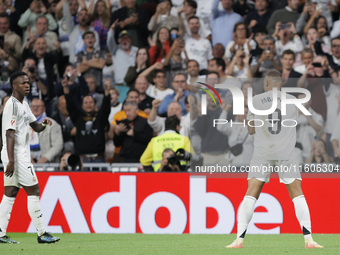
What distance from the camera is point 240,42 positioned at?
11.2 meters

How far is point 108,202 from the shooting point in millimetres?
8461

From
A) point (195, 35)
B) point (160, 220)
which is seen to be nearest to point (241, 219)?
point (160, 220)

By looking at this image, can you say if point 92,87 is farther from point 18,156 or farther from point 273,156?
point 273,156

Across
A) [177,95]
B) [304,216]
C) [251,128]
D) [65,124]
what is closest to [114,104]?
[65,124]

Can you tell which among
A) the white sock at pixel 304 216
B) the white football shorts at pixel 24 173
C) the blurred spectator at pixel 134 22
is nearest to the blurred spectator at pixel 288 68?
the blurred spectator at pixel 134 22

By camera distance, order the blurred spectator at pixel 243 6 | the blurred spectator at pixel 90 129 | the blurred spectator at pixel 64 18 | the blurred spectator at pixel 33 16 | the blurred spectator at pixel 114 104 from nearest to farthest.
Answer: the blurred spectator at pixel 90 129 < the blurred spectator at pixel 114 104 < the blurred spectator at pixel 243 6 < the blurred spectator at pixel 64 18 < the blurred spectator at pixel 33 16

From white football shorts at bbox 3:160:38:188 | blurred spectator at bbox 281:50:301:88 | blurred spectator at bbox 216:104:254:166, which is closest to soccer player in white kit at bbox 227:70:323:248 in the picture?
white football shorts at bbox 3:160:38:188

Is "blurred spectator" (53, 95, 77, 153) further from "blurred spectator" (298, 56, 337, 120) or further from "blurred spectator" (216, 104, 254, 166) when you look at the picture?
"blurred spectator" (298, 56, 337, 120)

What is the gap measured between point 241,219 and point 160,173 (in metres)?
3.17

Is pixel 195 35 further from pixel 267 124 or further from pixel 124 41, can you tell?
pixel 267 124

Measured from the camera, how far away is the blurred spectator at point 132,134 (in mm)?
10250

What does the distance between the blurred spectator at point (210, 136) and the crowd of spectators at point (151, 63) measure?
20 millimetres

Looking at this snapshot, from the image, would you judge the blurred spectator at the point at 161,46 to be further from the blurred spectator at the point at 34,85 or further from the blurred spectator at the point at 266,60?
the blurred spectator at the point at 34,85

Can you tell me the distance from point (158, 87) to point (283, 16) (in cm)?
326
